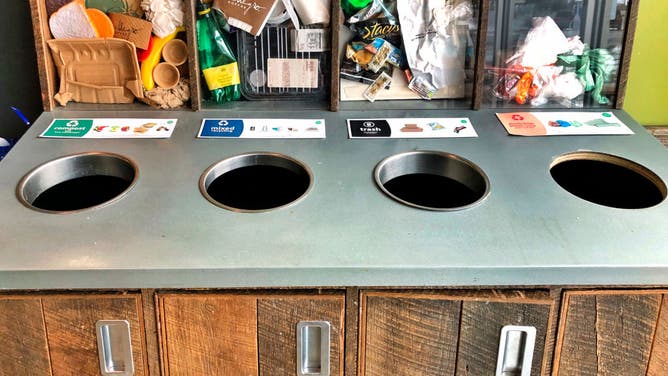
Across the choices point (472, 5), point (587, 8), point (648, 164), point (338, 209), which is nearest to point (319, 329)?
point (338, 209)

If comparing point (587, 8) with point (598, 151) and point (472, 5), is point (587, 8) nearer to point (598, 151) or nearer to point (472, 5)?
point (472, 5)

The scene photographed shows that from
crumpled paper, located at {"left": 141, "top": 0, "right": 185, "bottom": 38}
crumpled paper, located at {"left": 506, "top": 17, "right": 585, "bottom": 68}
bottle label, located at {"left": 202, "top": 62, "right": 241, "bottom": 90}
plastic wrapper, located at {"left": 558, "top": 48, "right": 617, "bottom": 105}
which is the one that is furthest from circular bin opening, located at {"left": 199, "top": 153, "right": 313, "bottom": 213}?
plastic wrapper, located at {"left": 558, "top": 48, "right": 617, "bottom": 105}

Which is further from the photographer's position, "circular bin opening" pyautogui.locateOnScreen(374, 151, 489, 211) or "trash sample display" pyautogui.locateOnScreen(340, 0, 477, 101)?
"trash sample display" pyautogui.locateOnScreen(340, 0, 477, 101)

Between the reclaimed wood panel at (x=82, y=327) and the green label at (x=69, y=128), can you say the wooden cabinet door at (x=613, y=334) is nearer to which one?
the reclaimed wood panel at (x=82, y=327)

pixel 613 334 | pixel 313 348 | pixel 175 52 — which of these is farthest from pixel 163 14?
pixel 613 334

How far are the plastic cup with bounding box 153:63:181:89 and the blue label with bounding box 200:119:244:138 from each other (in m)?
0.14

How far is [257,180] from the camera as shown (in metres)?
A: 1.54

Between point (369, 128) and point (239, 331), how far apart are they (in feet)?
1.90

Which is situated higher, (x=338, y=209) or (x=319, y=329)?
(x=338, y=209)

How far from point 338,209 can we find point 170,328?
0.36 metres

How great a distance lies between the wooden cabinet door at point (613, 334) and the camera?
1.19 metres

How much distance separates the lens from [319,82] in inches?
67.5

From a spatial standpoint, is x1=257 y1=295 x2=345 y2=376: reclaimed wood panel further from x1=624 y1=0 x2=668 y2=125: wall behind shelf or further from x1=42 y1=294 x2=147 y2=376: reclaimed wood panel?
x1=624 y1=0 x2=668 y2=125: wall behind shelf

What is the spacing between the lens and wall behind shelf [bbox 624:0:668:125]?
5.90 feet
